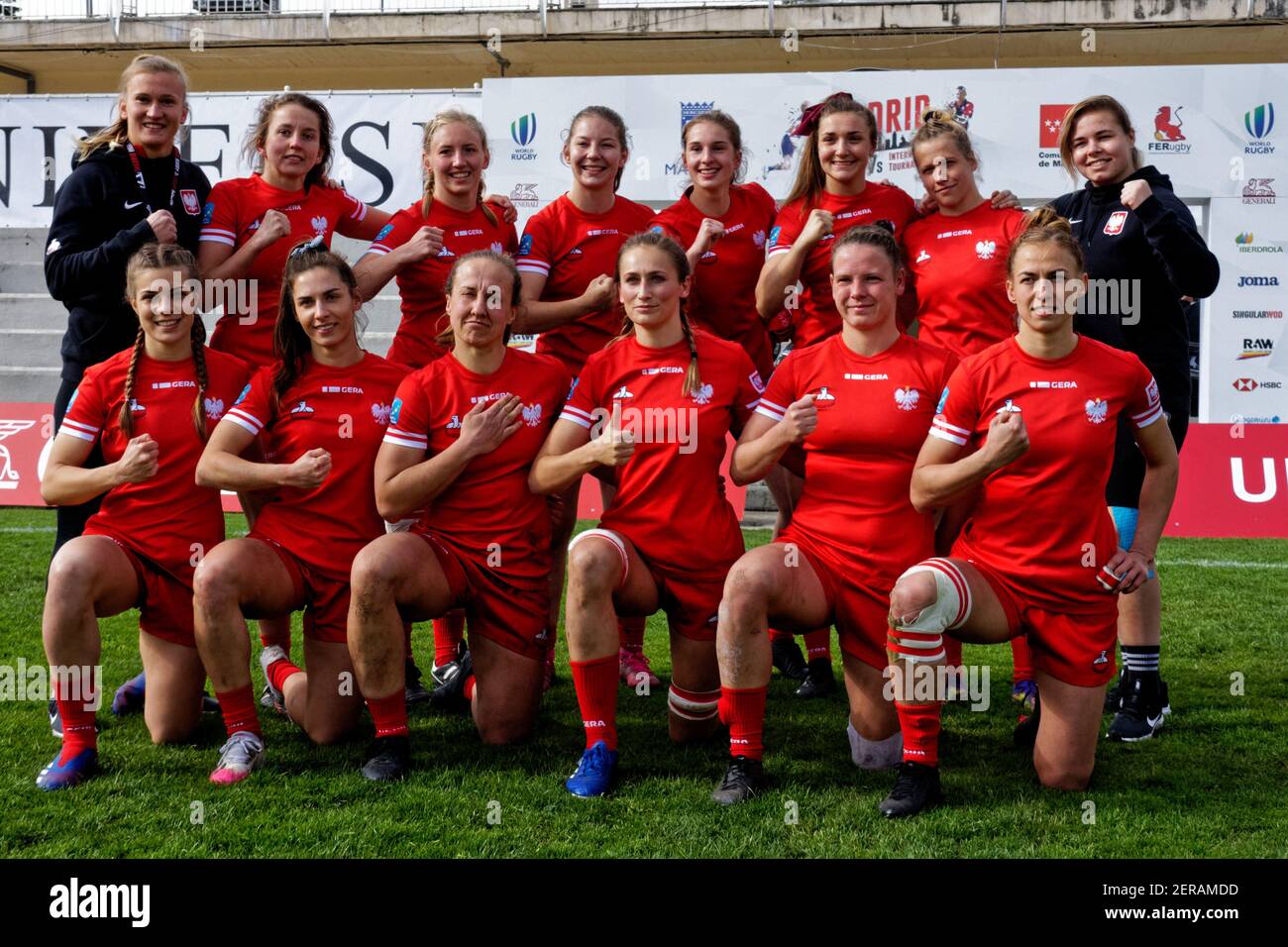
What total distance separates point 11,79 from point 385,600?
803 inches

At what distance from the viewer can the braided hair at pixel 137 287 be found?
4043mm

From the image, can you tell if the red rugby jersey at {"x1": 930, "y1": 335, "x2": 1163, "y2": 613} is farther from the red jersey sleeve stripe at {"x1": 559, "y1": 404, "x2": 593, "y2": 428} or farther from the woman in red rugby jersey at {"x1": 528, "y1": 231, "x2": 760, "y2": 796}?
the red jersey sleeve stripe at {"x1": 559, "y1": 404, "x2": 593, "y2": 428}

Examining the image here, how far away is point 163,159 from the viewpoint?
454 centimetres

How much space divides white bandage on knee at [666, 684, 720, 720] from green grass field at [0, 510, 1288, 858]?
12cm

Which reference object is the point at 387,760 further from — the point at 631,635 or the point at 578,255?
the point at 578,255

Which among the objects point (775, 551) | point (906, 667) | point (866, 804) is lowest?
point (866, 804)

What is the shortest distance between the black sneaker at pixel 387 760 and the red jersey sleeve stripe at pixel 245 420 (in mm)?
1120

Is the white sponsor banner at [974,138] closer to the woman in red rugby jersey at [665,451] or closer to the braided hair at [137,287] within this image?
the braided hair at [137,287]

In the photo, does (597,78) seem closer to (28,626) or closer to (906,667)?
(28,626)

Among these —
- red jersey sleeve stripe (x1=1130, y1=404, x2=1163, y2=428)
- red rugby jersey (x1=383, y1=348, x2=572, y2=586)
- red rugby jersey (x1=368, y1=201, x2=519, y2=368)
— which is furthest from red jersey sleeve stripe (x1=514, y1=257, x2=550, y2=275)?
red jersey sleeve stripe (x1=1130, y1=404, x2=1163, y2=428)

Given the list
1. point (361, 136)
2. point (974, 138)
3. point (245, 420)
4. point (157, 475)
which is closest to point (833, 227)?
point (245, 420)

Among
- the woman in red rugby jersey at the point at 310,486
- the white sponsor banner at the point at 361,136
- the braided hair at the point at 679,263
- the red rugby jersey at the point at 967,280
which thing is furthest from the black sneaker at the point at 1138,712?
the white sponsor banner at the point at 361,136

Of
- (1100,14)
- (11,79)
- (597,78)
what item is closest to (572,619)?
(597,78)

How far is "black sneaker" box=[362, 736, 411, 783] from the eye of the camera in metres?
3.75
